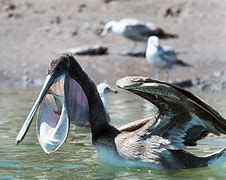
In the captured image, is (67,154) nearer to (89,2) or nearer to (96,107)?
(96,107)

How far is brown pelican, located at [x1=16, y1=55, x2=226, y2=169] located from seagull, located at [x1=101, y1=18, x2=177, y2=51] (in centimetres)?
1145

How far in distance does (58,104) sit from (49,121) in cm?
25

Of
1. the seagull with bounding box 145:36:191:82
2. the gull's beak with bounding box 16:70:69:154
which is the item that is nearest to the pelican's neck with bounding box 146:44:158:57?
the seagull with bounding box 145:36:191:82

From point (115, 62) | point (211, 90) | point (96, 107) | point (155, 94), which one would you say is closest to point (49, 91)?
point (96, 107)

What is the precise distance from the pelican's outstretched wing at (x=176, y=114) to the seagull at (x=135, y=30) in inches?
469

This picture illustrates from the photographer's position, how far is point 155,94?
802 cm

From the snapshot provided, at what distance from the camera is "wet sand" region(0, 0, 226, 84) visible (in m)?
18.9

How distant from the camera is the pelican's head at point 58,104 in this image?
27.0 feet

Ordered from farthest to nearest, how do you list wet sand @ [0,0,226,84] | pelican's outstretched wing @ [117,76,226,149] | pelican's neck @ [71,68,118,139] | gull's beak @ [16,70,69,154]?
wet sand @ [0,0,226,84], pelican's neck @ [71,68,118,139], gull's beak @ [16,70,69,154], pelican's outstretched wing @ [117,76,226,149]

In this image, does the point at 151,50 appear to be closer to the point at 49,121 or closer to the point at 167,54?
the point at 167,54

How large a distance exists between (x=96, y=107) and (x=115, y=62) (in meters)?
10.1

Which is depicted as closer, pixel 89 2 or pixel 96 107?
pixel 96 107

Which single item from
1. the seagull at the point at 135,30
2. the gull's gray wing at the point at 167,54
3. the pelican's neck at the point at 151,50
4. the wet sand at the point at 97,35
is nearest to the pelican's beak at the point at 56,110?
the wet sand at the point at 97,35

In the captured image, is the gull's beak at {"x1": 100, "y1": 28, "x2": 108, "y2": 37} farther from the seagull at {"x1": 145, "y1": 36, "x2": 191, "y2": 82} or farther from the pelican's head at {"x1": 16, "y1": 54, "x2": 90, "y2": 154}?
the pelican's head at {"x1": 16, "y1": 54, "x2": 90, "y2": 154}
